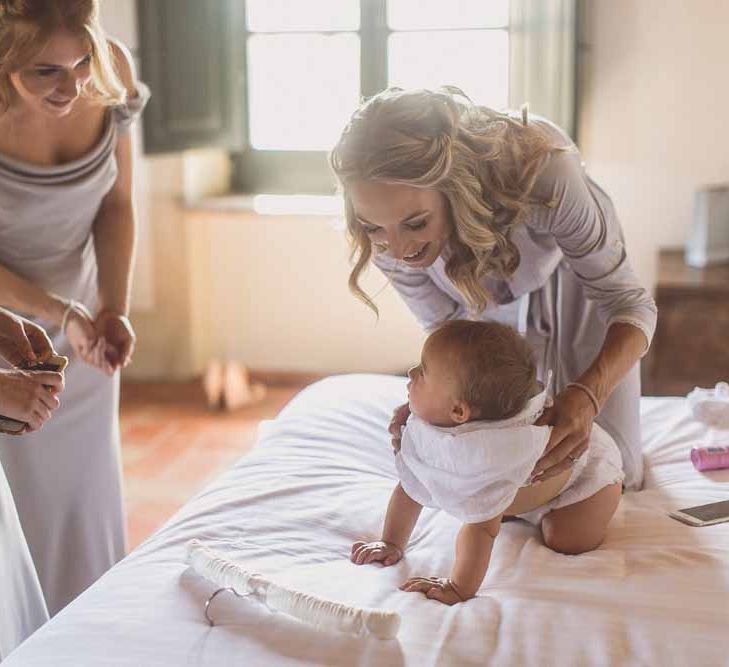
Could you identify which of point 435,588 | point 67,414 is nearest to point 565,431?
point 435,588

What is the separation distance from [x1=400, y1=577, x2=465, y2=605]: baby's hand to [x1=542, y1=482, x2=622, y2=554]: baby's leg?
22 centimetres

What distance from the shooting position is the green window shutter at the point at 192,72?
12.2 feet

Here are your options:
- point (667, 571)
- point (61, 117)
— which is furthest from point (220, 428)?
point (667, 571)

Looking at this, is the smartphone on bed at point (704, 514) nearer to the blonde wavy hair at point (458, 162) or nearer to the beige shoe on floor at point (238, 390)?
the blonde wavy hair at point (458, 162)

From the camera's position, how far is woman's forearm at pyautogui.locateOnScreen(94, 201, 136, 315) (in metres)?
2.08

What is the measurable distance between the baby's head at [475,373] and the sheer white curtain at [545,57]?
2323 millimetres

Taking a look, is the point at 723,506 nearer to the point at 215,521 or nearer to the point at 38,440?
the point at 215,521

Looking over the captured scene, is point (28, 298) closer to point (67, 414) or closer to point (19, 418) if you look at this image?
point (67, 414)

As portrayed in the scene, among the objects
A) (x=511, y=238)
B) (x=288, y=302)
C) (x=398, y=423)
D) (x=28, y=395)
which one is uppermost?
(x=511, y=238)

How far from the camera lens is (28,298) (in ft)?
6.28

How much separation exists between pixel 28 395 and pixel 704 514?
3.35 feet

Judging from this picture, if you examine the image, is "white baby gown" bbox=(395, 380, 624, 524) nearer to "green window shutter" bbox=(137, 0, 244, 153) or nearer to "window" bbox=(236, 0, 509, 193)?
"green window shutter" bbox=(137, 0, 244, 153)

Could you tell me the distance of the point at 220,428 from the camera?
12.2ft

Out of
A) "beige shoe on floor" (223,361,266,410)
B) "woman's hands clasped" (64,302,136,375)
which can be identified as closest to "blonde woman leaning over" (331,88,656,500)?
"woman's hands clasped" (64,302,136,375)
